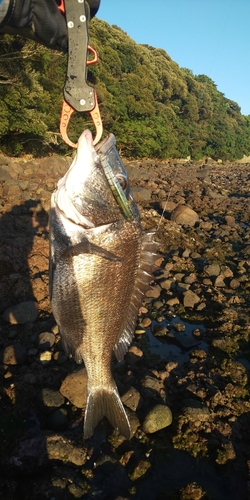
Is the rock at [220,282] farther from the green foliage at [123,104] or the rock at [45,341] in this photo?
the green foliage at [123,104]

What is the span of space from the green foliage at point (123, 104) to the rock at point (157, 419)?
1388cm

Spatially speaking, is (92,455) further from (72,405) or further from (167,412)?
(167,412)

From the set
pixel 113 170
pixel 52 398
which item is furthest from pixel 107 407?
pixel 113 170

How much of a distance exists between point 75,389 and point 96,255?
2.27 metres

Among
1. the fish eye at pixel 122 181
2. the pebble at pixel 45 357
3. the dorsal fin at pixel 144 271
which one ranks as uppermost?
the fish eye at pixel 122 181

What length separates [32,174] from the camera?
13586 mm

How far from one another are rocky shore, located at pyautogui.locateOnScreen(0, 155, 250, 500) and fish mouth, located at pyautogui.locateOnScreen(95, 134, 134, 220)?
113 centimetres

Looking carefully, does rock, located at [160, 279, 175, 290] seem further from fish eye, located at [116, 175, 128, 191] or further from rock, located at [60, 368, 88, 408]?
fish eye, located at [116, 175, 128, 191]

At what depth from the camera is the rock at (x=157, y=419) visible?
365cm

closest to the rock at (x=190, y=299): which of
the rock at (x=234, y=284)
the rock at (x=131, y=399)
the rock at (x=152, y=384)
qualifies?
the rock at (x=234, y=284)

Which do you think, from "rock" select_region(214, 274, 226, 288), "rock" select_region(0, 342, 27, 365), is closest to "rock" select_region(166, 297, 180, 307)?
"rock" select_region(214, 274, 226, 288)

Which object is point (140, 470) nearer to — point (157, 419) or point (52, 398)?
point (157, 419)

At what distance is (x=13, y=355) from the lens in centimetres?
429

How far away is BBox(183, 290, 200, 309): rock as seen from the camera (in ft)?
20.5
